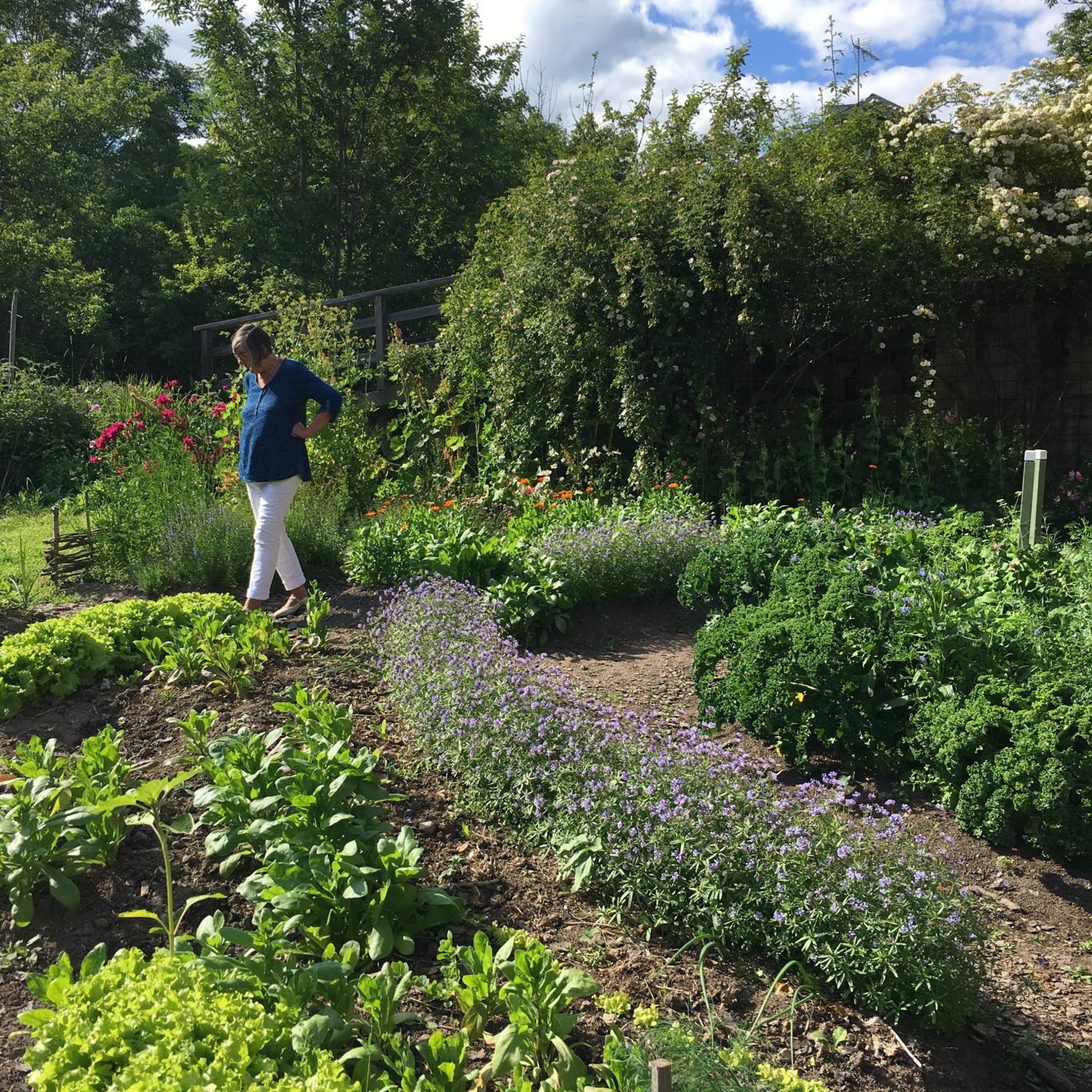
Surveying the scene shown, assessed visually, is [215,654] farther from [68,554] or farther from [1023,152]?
[1023,152]

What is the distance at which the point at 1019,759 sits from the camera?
3.19 meters

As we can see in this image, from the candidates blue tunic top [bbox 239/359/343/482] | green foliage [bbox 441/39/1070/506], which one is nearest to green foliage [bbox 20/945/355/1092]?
blue tunic top [bbox 239/359/343/482]

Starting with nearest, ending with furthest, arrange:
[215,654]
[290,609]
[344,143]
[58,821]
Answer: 1. [58,821]
2. [215,654]
3. [290,609]
4. [344,143]

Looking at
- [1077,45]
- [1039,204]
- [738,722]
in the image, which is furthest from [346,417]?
[1077,45]

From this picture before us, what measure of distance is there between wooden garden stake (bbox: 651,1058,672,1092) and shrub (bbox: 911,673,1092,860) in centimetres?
209

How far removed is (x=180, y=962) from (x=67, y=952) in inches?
30.8

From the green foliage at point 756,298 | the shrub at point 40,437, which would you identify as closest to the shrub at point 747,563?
the green foliage at point 756,298

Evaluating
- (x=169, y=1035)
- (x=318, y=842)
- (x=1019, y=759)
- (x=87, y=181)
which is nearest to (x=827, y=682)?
(x=1019, y=759)

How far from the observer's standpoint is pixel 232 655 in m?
4.29

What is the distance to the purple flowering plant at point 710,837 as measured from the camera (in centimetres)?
234

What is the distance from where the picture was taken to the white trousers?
5.53 m

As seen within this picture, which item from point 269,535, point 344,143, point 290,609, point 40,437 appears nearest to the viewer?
point 269,535

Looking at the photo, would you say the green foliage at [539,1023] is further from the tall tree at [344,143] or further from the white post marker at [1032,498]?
the tall tree at [344,143]

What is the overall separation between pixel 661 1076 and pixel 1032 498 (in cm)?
405
